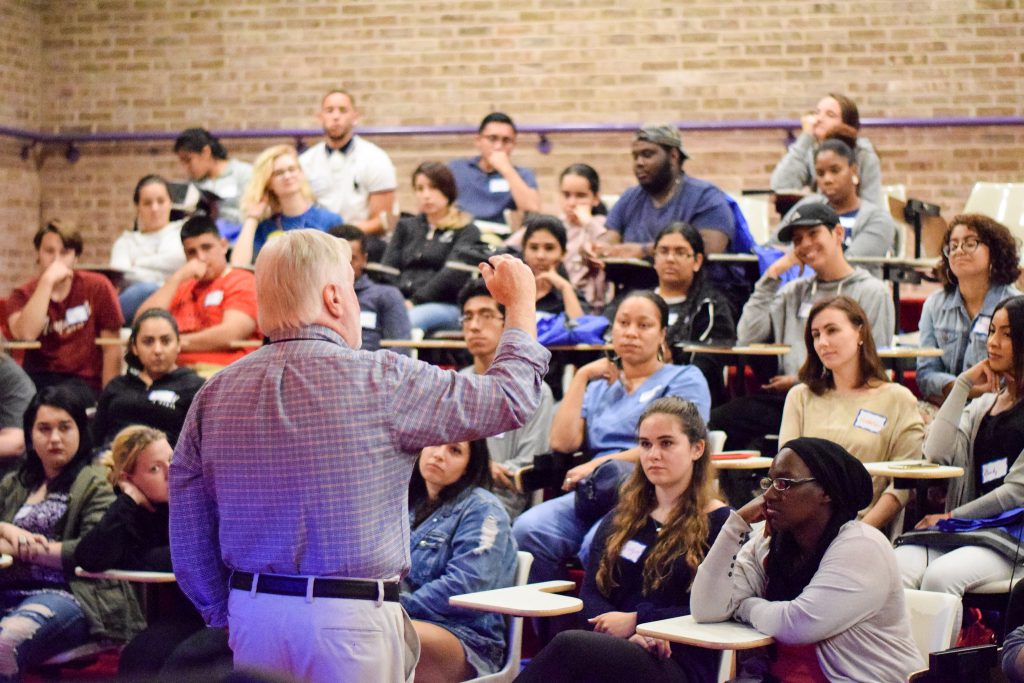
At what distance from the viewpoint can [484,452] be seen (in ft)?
13.0

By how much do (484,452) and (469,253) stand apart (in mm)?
2517

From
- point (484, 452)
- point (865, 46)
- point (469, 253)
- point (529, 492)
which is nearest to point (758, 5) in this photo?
point (865, 46)

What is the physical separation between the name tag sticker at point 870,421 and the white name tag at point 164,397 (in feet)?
8.66

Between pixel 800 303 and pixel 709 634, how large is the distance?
7.89 feet

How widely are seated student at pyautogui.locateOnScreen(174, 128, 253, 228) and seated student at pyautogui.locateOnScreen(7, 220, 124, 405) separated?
5.00ft

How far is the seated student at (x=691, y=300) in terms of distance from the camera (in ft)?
17.7

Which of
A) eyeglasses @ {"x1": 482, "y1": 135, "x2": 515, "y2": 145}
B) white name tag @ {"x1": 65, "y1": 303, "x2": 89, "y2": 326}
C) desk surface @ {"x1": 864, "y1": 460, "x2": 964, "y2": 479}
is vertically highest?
eyeglasses @ {"x1": 482, "y1": 135, "x2": 515, "y2": 145}

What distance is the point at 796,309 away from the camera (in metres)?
5.23

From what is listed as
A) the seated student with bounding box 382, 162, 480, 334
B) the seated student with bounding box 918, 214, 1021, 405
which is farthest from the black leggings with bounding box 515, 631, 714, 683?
the seated student with bounding box 382, 162, 480, 334

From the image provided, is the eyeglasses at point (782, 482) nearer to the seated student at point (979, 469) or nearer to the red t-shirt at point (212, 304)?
the seated student at point (979, 469)

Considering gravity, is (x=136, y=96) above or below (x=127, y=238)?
above

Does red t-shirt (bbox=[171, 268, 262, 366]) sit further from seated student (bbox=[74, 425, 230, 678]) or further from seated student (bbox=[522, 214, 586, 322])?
seated student (bbox=[74, 425, 230, 678])

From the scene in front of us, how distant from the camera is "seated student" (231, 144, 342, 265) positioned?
6.93m

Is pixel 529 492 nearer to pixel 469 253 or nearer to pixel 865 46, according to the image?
pixel 469 253
